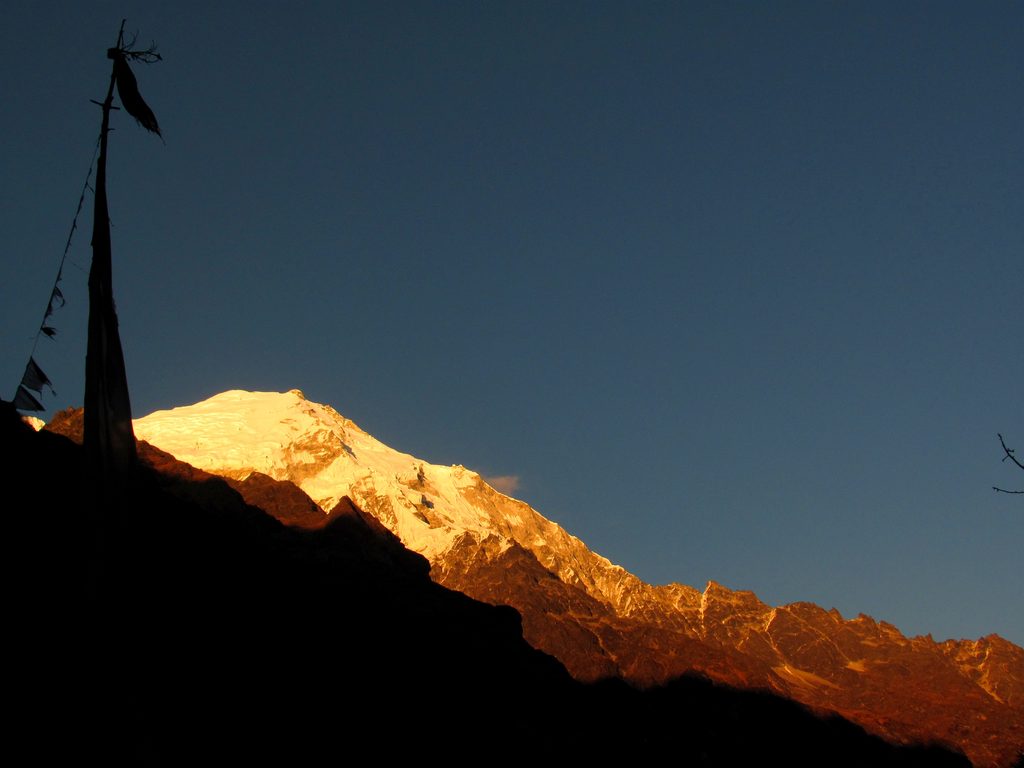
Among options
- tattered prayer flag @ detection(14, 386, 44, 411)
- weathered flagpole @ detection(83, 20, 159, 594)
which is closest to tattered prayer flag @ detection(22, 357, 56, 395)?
tattered prayer flag @ detection(14, 386, 44, 411)

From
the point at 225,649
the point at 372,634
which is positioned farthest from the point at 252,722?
the point at 372,634

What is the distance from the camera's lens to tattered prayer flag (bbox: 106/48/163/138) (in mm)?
5660

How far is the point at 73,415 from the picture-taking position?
190 metres

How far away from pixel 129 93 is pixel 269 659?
229 feet

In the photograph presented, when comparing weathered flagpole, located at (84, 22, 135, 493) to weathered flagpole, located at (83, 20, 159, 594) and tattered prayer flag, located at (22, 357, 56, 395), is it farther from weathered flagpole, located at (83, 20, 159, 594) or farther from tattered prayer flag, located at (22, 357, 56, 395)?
tattered prayer flag, located at (22, 357, 56, 395)

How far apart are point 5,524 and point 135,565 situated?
7.42m

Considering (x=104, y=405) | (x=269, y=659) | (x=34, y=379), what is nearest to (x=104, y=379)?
(x=104, y=405)

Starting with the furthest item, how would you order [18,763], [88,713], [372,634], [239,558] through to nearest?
[372,634]
[239,558]
[18,763]
[88,713]

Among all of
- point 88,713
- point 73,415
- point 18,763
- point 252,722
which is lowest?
point 252,722

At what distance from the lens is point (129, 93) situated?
576 cm

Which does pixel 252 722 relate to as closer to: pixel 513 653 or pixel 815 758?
pixel 513 653

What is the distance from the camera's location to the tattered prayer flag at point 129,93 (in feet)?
18.6

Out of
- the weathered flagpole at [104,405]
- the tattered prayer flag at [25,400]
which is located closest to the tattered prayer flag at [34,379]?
the tattered prayer flag at [25,400]

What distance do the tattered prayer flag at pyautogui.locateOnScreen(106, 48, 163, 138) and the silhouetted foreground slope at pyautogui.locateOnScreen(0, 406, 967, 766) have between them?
213cm
